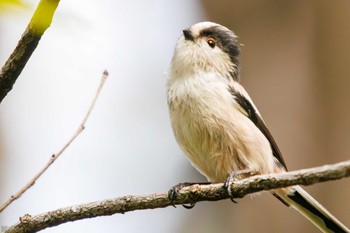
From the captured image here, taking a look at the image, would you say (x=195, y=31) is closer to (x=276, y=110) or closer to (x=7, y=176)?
(x=276, y=110)

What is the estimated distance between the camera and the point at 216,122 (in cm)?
321

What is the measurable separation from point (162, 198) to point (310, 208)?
4.44 feet

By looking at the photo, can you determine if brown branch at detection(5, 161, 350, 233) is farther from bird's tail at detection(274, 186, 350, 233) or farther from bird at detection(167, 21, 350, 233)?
bird's tail at detection(274, 186, 350, 233)

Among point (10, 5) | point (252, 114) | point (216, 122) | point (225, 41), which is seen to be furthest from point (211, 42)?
point (10, 5)

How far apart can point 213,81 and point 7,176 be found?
291 centimetres

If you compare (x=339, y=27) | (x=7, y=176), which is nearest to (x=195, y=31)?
(x=339, y=27)

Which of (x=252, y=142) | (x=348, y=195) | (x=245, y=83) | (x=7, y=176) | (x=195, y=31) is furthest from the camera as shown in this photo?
(x=7, y=176)

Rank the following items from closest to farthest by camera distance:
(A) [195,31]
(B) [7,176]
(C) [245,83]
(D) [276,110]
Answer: (A) [195,31] → (D) [276,110] → (C) [245,83] → (B) [7,176]

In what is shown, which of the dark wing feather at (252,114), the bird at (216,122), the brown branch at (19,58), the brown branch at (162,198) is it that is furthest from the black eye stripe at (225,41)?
the brown branch at (19,58)

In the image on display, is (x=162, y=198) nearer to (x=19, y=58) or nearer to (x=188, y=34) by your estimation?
(x=19, y=58)

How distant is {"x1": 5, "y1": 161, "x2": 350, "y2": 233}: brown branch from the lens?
186cm

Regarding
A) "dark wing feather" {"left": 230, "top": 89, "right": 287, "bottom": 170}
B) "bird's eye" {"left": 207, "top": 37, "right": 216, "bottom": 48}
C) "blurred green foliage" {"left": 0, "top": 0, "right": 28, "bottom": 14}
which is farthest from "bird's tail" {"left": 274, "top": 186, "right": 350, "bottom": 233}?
"blurred green foliage" {"left": 0, "top": 0, "right": 28, "bottom": 14}

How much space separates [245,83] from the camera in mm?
4902

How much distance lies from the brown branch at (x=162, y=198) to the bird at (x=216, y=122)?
57 cm
